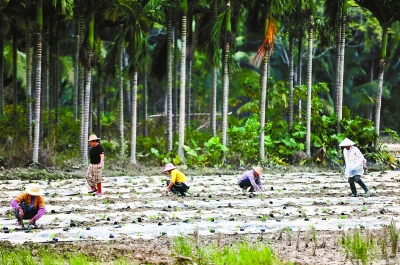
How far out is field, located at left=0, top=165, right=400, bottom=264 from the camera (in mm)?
8867

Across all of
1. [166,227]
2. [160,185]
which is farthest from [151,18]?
[166,227]

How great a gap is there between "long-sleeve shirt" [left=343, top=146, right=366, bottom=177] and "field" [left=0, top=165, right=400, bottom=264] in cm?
56

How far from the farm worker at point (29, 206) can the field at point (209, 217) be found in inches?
8.4

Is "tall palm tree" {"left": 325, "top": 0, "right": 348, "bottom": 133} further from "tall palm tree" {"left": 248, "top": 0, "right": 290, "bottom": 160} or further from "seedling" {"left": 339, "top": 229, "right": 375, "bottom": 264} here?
"seedling" {"left": 339, "top": 229, "right": 375, "bottom": 264}

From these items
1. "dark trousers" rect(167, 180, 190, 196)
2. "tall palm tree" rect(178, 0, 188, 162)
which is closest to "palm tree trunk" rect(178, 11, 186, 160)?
"tall palm tree" rect(178, 0, 188, 162)

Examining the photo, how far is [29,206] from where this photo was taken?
10523 millimetres

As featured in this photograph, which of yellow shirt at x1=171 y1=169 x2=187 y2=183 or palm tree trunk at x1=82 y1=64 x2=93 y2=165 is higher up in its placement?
palm tree trunk at x1=82 y1=64 x2=93 y2=165

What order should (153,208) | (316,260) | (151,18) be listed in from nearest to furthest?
(316,260), (153,208), (151,18)

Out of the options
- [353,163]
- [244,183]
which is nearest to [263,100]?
[244,183]

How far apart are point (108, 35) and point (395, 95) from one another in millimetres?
24677

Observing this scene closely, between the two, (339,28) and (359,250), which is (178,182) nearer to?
(359,250)

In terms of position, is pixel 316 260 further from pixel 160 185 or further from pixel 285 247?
pixel 160 185

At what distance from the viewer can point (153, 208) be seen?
12703 millimetres

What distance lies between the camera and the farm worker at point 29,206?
407 inches
